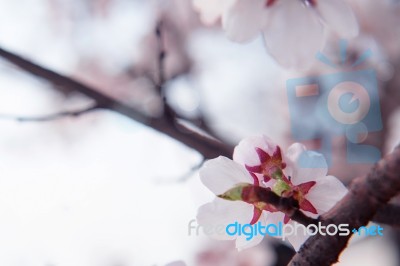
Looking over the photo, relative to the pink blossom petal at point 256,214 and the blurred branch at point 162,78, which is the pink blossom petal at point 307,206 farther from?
the blurred branch at point 162,78

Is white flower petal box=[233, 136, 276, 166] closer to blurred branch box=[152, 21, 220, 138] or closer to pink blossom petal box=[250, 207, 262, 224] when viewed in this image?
pink blossom petal box=[250, 207, 262, 224]

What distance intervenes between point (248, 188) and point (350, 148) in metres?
0.84

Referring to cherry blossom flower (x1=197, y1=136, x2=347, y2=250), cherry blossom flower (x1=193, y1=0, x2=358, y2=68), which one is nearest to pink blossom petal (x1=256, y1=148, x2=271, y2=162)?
cherry blossom flower (x1=197, y1=136, x2=347, y2=250)

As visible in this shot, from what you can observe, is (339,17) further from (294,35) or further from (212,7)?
(212,7)

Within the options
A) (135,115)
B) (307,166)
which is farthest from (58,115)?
(307,166)

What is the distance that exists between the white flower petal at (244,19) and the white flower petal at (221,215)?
0.65ft

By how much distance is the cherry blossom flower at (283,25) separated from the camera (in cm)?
59

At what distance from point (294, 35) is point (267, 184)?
19cm

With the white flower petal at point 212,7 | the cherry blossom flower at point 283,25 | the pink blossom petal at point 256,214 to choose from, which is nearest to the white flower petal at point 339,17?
the cherry blossom flower at point 283,25

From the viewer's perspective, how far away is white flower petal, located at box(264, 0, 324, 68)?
0.59 meters
